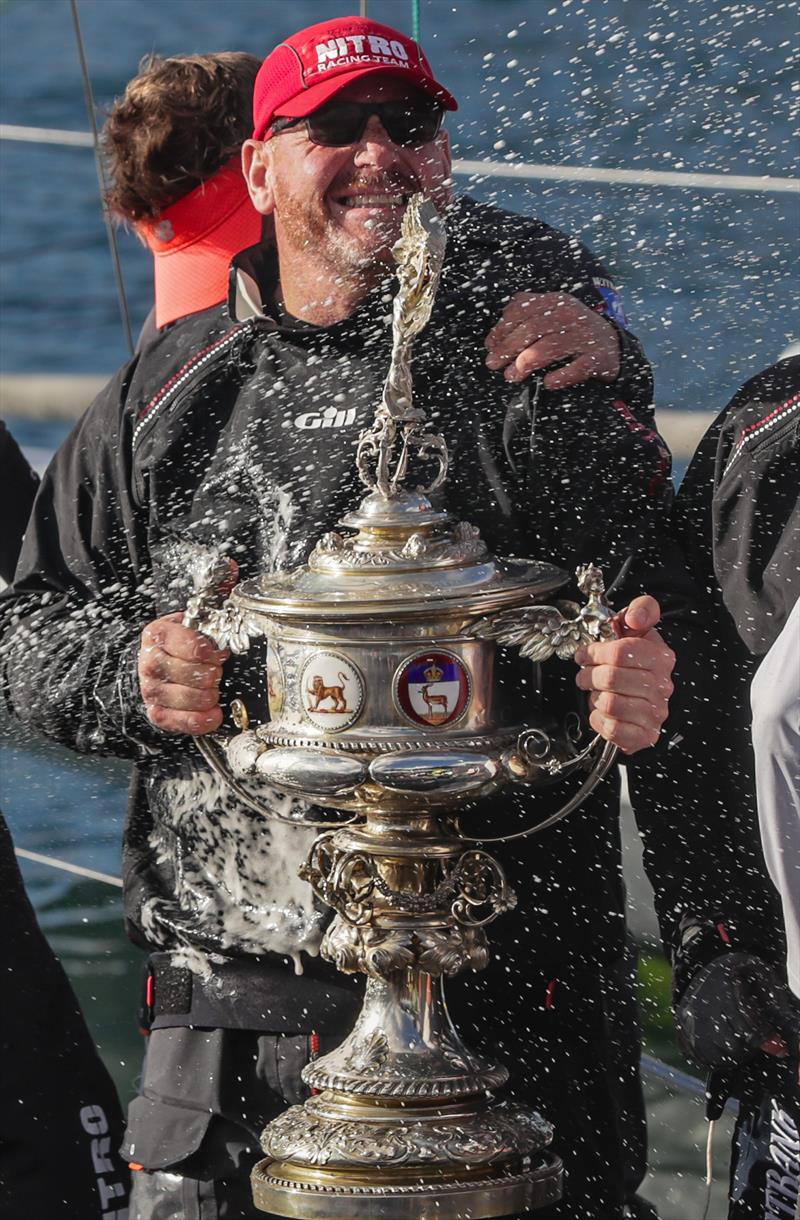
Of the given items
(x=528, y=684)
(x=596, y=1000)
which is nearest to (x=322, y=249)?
(x=528, y=684)

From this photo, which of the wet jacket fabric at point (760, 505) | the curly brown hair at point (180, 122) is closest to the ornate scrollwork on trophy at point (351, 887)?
the wet jacket fabric at point (760, 505)

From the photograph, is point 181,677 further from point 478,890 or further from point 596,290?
point 596,290

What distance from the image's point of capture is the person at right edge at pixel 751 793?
214cm

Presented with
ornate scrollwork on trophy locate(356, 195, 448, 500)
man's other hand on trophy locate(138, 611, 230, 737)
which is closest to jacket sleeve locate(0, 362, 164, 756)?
man's other hand on trophy locate(138, 611, 230, 737)

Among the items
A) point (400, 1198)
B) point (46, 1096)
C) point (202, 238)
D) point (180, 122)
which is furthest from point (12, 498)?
point (400, 1198)

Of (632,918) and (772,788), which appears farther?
(632,918)

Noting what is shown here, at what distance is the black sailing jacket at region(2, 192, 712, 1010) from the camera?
7.20 feet

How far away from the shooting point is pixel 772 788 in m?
2.15

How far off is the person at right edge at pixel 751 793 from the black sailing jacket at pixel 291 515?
67 mm

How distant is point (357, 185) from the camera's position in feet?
7.19

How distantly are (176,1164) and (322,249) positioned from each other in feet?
3.58

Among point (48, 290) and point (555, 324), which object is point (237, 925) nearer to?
point (555, 324)

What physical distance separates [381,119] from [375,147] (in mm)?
38

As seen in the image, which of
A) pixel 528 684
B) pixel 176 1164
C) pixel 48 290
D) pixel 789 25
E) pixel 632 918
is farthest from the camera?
pixel 48 290
